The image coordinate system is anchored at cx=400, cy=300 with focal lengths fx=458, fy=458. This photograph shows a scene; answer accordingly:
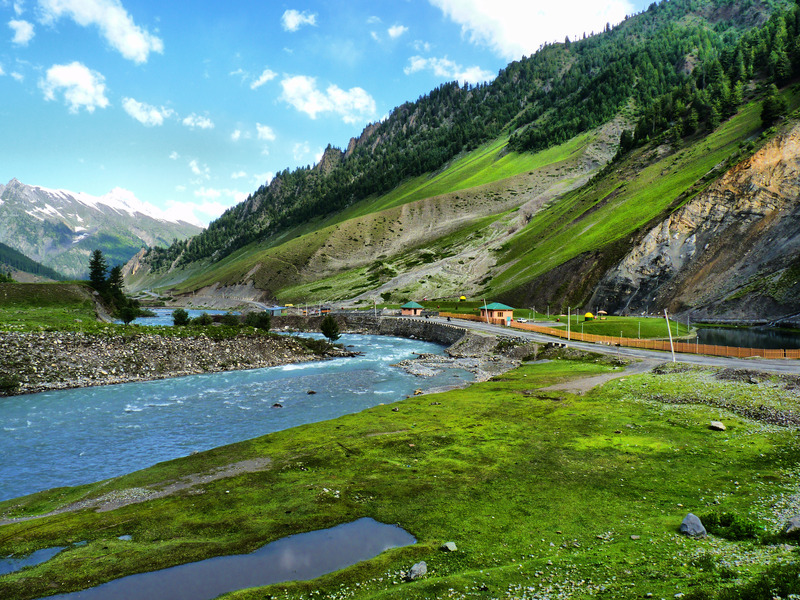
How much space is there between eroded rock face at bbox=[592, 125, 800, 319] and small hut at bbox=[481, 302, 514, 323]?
66.7 feet

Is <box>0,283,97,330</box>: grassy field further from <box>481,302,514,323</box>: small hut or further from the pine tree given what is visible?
<box>481,302,514,323</box>: small hut

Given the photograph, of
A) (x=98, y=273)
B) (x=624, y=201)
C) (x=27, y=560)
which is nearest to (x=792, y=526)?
(x=27, y=560)

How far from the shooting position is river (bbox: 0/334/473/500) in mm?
26062

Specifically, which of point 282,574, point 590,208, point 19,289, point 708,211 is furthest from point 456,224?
point 282,574

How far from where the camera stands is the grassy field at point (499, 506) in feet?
39.0

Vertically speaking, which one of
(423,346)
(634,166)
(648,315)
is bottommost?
(423,346)

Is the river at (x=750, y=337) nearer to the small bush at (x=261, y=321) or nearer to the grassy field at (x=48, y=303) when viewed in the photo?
the small bush at (x=261, y=321)

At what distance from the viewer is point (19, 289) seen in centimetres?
7675

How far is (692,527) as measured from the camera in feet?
45.3

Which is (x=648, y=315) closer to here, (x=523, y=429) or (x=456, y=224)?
(x=523, y=429)

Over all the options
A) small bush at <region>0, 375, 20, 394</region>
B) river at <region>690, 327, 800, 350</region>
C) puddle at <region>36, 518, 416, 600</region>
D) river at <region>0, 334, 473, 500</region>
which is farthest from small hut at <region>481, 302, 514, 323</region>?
puddle at <region>36, 518, 416, 600</region>

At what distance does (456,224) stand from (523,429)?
562 ft

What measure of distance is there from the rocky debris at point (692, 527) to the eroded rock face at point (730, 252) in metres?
76.3

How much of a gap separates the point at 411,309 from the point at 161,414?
85.8 meters
